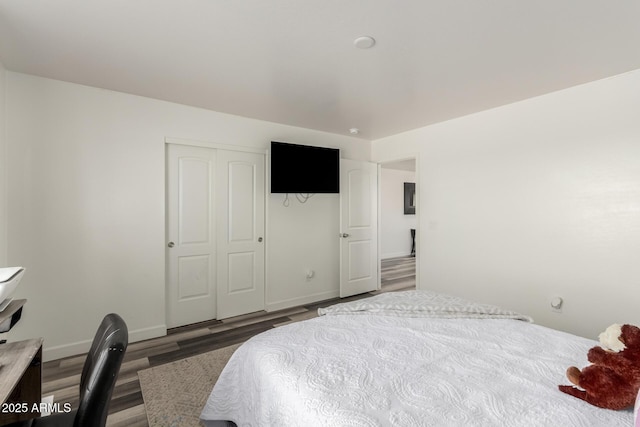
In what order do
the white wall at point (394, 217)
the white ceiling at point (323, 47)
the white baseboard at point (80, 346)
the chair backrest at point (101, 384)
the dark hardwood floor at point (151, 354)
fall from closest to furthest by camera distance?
the chair backrest at point (101, 384) < the white ceiling at point (323, 47) < the dark hardwood floor at point (151, 354) < the white baseboard at point (80, 346) < the white wall at point (394, 217)

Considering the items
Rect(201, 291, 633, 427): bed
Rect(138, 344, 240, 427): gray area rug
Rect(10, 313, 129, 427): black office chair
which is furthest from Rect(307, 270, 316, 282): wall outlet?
Rect(10, 313, 129, 427): black office chair

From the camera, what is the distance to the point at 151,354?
271 centimetres

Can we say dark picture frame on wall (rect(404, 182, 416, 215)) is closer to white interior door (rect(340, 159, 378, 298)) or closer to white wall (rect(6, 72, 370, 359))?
white interior door (rect(340, 159, 378, 298))

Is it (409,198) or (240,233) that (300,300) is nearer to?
(240,233)

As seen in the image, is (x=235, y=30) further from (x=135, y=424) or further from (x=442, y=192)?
(x=442, y=192)

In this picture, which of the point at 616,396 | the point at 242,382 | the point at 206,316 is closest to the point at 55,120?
the point at 206,316

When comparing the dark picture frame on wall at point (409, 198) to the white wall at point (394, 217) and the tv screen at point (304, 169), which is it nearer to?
the white wall at point (394, 217)

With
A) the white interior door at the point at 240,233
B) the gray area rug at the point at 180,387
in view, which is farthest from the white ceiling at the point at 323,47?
the gray area rug at the point at 180,387

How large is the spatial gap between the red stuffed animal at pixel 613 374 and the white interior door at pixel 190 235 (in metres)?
3.24

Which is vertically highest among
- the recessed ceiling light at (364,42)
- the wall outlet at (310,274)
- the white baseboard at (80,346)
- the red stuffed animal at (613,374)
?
the recessed ceiling light at (364,42)

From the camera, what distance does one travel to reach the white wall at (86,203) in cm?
251

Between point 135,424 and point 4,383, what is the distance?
109 cm

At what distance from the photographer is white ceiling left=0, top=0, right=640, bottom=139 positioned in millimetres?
1664

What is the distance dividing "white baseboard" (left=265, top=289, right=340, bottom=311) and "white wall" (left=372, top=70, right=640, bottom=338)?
4.41ft
